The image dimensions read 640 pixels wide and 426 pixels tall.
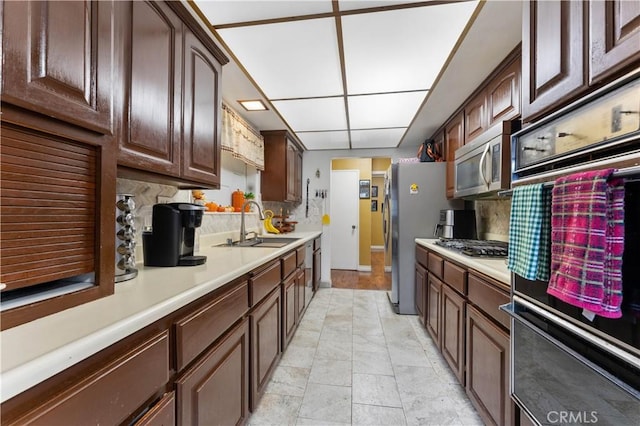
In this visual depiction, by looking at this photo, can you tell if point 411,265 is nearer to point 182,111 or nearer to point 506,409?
point 506,409

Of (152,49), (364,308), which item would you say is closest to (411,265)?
(364,308)

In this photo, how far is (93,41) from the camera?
75 centimetres

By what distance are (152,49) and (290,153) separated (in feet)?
8.06

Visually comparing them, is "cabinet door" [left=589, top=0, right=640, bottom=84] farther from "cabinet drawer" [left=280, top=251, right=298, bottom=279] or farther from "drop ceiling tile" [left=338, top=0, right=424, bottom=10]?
"cabinet drawer" [left=280, top=251, right=298, bottom=279]

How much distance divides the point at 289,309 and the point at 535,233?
1.75 metres

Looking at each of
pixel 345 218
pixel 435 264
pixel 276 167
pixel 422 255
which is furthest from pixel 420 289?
pixel 345 218

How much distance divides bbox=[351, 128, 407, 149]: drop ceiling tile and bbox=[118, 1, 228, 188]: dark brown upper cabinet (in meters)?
2.02

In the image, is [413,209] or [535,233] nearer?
[535,233]

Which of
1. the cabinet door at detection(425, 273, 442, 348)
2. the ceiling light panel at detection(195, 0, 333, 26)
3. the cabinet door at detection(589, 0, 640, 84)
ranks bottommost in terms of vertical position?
the cabinet door at detection(425, 273, 442, 348)

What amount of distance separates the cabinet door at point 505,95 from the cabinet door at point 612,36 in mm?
1098

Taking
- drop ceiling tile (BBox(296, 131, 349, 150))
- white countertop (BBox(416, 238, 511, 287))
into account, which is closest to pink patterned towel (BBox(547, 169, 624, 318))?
white countertop (BBox(416, 238, 511, 287))

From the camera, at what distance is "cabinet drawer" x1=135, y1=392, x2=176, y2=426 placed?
26.4 inches

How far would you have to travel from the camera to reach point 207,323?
0.94 meters

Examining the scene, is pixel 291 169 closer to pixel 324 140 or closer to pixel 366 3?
pixel 324 140
